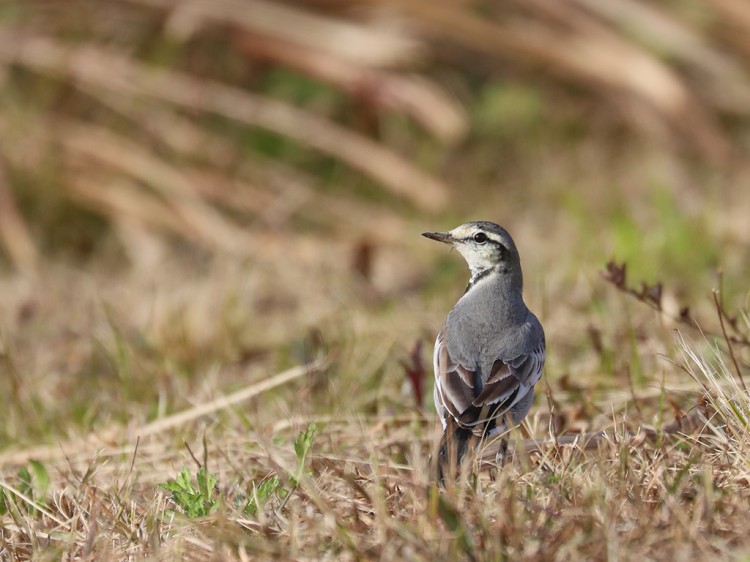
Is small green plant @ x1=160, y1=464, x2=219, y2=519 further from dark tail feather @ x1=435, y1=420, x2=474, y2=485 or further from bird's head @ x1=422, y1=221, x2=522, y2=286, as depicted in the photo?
bird's head @ x1=422, y1=221, x2=522, y2=286

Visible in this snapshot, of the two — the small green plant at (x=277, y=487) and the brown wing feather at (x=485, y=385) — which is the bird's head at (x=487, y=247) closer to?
the brown wing feather at (x=485, y=385)

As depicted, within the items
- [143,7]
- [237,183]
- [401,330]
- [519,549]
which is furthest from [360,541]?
[143,7]

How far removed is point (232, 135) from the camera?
8672 millimetres

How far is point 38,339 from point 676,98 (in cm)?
538

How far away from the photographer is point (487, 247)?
4129 millimetres

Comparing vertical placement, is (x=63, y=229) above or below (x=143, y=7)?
below

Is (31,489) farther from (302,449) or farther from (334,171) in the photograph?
(334,171)

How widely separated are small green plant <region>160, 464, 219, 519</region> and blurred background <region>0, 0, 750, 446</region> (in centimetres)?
170

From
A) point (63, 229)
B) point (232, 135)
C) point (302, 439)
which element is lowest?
point (63, 229)

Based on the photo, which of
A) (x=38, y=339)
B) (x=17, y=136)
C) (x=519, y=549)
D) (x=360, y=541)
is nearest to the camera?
(x=519, y=549)

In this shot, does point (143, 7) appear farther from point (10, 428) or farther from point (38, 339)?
point (10, 428)

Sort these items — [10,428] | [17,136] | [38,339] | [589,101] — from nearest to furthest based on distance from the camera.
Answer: [10,428]
[38,339]
[17,136]
[589,101]

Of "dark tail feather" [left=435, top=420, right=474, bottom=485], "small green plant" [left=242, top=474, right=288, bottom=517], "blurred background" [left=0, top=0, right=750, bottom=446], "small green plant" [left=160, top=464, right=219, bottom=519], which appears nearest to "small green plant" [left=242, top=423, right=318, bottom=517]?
"small green plant" [left=242, top=474, right=288, bottom=517]

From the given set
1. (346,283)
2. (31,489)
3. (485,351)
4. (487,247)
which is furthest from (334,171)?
(31,489)
